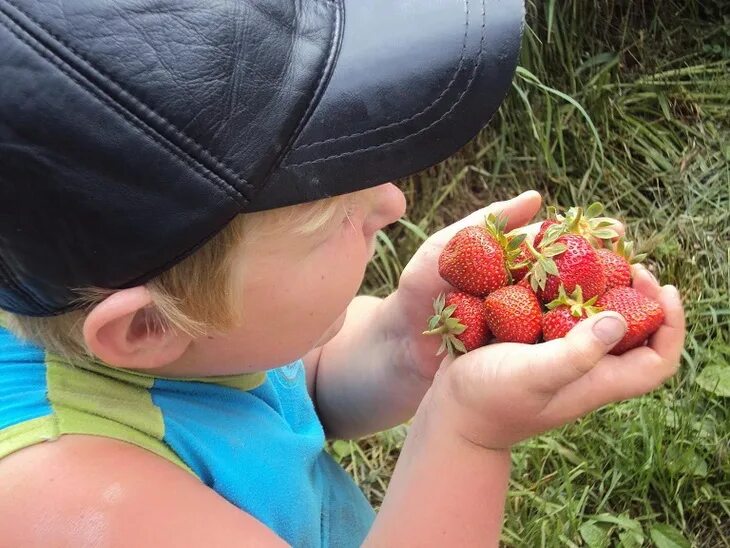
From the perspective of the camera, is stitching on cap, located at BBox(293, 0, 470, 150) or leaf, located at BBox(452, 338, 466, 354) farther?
leaf, located at BBox(452, 338, 466, 354)

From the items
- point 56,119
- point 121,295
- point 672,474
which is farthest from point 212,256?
point 672,474

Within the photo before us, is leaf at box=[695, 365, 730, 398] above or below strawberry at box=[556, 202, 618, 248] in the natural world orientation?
below

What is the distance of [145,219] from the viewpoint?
91 cm

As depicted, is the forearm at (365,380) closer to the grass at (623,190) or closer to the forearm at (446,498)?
the forearm at (446,498)

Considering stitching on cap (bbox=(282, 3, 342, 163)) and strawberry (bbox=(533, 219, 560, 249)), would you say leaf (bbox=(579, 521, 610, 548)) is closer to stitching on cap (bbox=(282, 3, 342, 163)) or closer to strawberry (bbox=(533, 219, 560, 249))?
strawberry (bbox=(533, 219, 560, 249))

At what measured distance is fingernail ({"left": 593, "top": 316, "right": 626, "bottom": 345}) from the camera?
1.09 m

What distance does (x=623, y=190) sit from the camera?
8.50ft

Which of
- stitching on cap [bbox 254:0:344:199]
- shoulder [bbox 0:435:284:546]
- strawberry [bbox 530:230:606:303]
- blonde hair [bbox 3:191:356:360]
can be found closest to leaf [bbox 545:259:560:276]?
strawberry [bbox 530:230:606:303]

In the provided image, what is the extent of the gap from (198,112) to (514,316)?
55 centimetres

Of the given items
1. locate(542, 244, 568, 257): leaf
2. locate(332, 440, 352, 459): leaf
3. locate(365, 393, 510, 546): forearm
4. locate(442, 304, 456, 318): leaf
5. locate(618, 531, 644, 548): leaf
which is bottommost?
locate(332, 440, 352, 459): leaf

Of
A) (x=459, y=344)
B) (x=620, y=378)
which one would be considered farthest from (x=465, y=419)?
(x=620, y=378)

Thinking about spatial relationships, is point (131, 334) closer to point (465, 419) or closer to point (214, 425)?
point (214, 425)

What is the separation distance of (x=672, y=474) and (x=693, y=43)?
143cm

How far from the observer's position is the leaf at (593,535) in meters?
1.95
